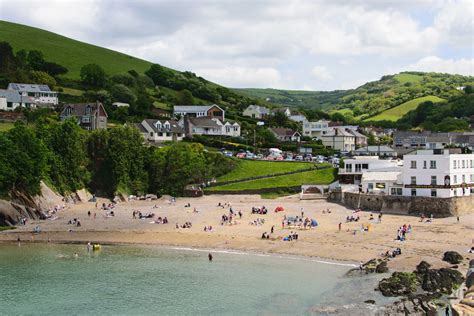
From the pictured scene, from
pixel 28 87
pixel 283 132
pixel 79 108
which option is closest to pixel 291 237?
pixel 79 108

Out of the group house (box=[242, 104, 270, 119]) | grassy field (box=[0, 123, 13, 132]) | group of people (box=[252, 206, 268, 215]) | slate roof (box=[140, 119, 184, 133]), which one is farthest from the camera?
house (box=[242, 104, 270, 119])

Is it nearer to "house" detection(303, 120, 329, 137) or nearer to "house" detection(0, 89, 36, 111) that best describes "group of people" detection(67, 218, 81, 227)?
"house" detection(0, 89, 36, 111)

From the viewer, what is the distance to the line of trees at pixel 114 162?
73.3 meters

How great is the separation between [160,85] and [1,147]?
107m

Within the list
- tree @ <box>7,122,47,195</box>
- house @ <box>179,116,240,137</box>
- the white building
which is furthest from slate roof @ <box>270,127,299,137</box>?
tree @ <box>7,122,47,195</box>

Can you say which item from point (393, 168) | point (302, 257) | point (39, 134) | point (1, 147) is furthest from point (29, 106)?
point (302, 257)

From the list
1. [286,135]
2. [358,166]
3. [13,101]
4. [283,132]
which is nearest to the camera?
[358,166]

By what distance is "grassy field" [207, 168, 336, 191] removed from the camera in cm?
7912

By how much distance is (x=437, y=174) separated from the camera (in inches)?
2464

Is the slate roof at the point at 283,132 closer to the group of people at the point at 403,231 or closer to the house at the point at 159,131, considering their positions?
the house at the point at 159,131

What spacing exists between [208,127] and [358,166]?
150 feet

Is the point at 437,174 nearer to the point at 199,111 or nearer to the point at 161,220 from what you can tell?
the point at 161,220

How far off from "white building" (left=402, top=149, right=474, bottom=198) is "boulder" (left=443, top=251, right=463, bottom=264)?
65.3ft

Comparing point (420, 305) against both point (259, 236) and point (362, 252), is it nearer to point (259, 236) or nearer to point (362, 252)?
point (362, 252)
